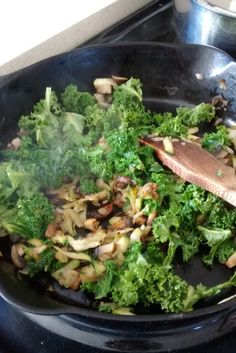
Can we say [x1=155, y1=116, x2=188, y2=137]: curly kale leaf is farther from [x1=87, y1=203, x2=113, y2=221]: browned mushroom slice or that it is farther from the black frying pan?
[x1=87, y1=203, x2=113, y2=221]: browned mushroom slice

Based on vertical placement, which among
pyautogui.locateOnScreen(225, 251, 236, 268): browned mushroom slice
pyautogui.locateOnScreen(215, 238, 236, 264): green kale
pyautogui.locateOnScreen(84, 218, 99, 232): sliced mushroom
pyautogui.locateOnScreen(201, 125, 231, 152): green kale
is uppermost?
pyautogui.locateOnScreen(84, 218, 99, 232): sliced mushroom

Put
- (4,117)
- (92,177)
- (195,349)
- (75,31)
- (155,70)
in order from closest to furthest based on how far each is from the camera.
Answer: (195,349) → (92,177) → (4,117) → (155,70) → (75,31)

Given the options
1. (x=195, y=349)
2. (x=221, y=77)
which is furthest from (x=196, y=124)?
(x=195, y=349)

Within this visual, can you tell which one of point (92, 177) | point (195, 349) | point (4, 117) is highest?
point (4, 117)

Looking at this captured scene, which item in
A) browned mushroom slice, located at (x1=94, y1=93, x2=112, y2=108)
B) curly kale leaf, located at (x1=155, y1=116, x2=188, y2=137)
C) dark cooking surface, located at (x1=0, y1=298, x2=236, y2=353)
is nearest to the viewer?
dark cooking surface, located at (x1=0, y1=298, x2=236, y2=353)

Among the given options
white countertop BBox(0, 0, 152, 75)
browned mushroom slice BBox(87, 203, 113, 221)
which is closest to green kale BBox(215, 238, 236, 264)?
browned mushroom slice BBox(87, 203, 113, 221)

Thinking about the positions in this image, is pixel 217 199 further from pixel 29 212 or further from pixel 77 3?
pixel 77 3

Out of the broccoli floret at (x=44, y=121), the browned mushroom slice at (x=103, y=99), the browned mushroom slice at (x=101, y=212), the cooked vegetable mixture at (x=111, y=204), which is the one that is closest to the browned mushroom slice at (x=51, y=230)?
the cooked vegetable mixture at (x=111, y=204)
